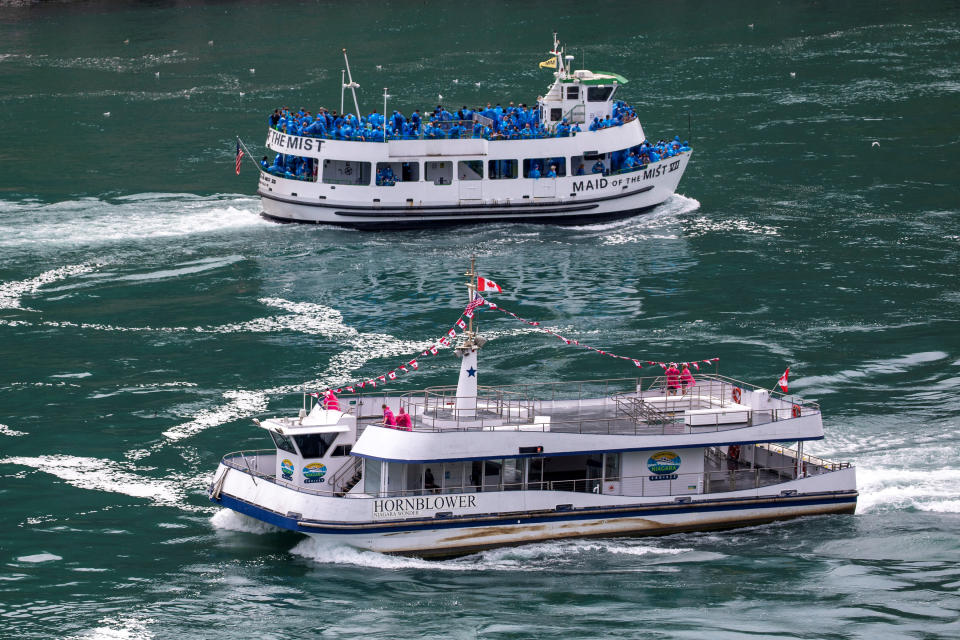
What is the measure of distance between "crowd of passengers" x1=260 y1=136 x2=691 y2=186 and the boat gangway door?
0.34 meters

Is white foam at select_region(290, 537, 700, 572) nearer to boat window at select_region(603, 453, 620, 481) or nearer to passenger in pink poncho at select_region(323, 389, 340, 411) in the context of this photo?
boat window at select_region(603, 453, 620, 481)

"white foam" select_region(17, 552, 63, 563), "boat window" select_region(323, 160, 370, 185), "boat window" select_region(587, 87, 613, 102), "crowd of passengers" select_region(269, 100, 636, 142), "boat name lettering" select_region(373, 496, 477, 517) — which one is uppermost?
"boat window" select_region(587, 87, 613, 102)

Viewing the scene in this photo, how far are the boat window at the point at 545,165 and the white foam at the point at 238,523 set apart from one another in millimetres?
37555

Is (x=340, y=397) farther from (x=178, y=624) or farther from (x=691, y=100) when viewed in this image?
(x=691, y=100)

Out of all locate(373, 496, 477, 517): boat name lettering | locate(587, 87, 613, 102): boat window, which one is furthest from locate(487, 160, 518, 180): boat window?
locate(373, 496, 477, 517): boat name lettering

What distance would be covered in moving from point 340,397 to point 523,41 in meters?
86.0

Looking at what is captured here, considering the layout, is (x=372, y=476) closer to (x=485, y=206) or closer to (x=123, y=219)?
(x=485, y=206)

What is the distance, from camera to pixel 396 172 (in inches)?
2918

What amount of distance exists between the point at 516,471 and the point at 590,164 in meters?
38.1

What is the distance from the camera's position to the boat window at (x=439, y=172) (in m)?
74.2

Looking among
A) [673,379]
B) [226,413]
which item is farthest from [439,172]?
[673,379]

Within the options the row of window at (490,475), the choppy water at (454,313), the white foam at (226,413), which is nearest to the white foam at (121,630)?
the choppy water at (454,313)

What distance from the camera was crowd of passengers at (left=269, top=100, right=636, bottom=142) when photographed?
7338 cm

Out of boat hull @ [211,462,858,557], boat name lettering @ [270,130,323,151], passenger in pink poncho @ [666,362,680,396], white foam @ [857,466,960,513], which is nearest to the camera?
boat hull @ [211,462,858,557]
